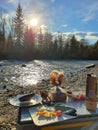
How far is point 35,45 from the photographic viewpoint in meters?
44.4

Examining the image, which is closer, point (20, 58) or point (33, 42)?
point (20, 58)

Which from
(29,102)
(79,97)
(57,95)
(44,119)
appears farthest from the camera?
(79,97)

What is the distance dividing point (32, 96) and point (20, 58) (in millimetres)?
34075

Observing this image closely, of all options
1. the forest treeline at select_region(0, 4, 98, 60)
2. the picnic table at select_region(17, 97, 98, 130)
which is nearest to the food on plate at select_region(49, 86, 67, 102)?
the picnic table at select_region(17, 97, 98, 130)

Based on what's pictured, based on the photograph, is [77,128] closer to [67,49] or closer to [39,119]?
[39,119]

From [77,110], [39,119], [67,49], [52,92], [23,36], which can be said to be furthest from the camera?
[67,49]

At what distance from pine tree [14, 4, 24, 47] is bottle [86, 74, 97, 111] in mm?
39147

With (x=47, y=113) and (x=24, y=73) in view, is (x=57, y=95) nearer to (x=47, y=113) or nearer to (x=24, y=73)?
(x=47, y=113)

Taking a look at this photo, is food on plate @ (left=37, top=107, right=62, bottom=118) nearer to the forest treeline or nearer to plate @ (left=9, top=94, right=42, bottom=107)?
plate @ (left=9, top=94, right=42, bottom=107)

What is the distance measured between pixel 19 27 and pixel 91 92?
43622 mm

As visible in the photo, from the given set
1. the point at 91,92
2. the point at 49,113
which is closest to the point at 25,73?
the point at 91,92

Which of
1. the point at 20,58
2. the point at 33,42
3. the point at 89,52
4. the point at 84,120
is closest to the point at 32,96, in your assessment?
the point at 84,120

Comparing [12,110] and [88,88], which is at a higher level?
[88,88]

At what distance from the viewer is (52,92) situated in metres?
3.03
